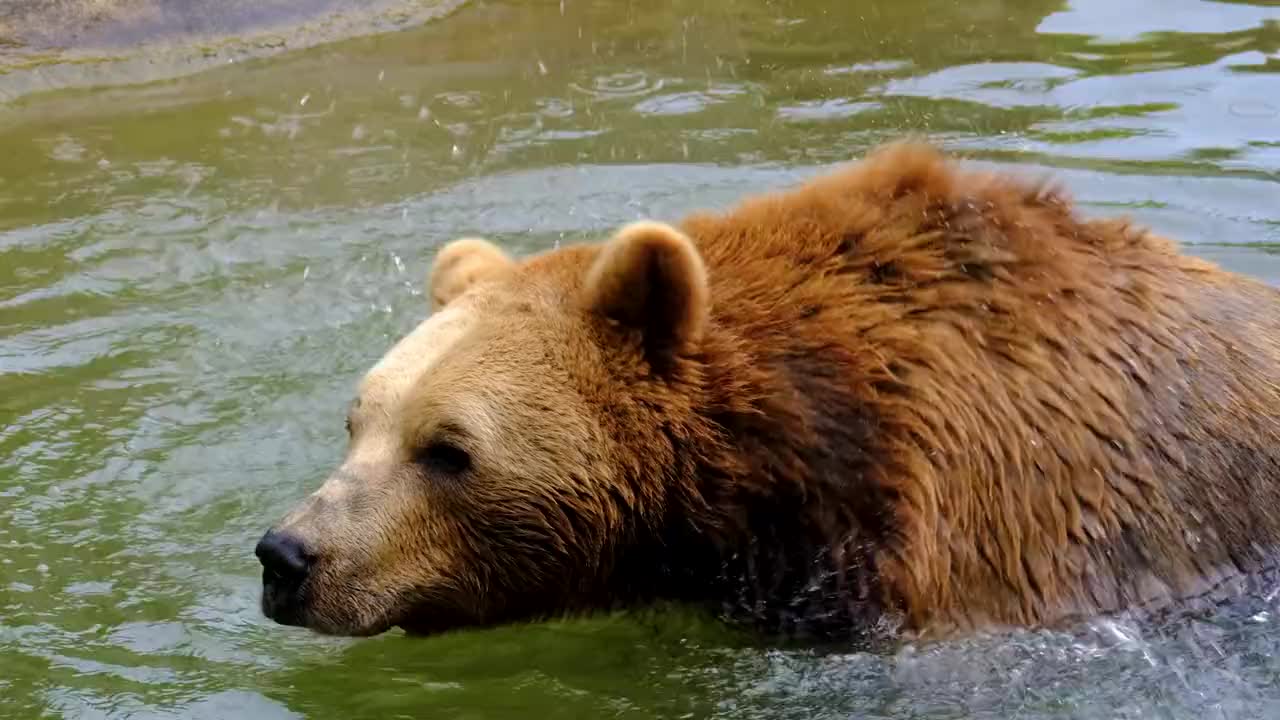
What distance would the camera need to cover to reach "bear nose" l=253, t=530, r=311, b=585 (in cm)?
441

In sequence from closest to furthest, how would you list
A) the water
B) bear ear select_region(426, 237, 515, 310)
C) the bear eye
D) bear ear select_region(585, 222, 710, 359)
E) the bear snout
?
bear ear select_region(585, 222, 710, 359) < the bear snout < the bear eye < the water < bear ear select_region(426, 237, 515, 310)

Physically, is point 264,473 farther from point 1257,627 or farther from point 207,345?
point 1257,627

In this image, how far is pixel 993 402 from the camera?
4.49 metres

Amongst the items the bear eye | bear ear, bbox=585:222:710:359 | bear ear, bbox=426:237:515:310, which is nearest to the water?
the bear eye

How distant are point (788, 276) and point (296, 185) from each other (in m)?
5.46

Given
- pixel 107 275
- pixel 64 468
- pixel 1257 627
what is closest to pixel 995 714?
pixel 1257 627

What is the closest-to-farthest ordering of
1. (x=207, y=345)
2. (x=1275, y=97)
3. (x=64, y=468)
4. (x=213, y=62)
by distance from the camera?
(x=64, y=468), (x=207, y=345), (x=1275, y=97), (x=213, y=62)

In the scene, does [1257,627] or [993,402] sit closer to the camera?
[993,402]

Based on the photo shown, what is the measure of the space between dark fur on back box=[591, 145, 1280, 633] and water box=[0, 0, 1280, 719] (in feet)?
0.81

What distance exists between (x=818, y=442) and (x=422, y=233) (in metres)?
4.57

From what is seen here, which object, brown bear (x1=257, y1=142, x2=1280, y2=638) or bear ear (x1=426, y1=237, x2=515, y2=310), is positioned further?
bear ear (x1=426, y1=237, x2=515, y2=310)

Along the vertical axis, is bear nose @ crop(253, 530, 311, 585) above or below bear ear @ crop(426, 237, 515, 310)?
below

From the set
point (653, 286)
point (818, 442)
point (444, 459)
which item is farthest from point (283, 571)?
point (818, 442)

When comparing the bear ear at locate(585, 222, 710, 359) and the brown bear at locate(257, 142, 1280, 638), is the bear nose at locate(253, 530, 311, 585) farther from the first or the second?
the bear ear at locate(585, 222, 710, 359)
